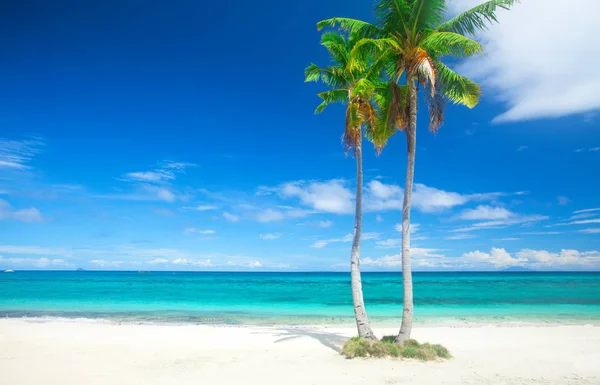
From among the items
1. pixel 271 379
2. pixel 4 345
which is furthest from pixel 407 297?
pixel 4 345

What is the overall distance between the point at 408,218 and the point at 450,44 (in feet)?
15.8

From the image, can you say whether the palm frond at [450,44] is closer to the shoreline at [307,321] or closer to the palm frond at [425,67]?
the palm frond at [425,67]

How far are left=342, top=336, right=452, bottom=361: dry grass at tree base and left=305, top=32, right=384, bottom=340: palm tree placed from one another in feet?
2.82

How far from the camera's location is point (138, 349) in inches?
464

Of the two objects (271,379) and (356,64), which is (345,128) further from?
(271,379)

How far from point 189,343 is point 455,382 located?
344 inches

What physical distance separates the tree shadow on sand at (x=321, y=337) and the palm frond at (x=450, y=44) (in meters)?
9.22

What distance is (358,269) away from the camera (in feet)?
38.4

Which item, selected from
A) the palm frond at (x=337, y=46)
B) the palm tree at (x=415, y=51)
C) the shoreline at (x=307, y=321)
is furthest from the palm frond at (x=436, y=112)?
the shoreline at (x=307, y=321)

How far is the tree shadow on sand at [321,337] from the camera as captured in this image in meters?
12.4

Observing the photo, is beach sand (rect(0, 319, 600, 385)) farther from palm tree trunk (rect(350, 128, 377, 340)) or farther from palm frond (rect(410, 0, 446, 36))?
palm frond (rect(410, 0, 446, 36))

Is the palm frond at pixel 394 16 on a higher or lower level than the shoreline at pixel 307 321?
higher

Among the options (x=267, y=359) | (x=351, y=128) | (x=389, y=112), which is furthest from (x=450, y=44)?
(x=267, y=359)

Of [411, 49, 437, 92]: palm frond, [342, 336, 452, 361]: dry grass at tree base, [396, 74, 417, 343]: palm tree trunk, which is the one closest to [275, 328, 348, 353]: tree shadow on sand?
[342, 336, 452, 361]: dry grass at tree base
